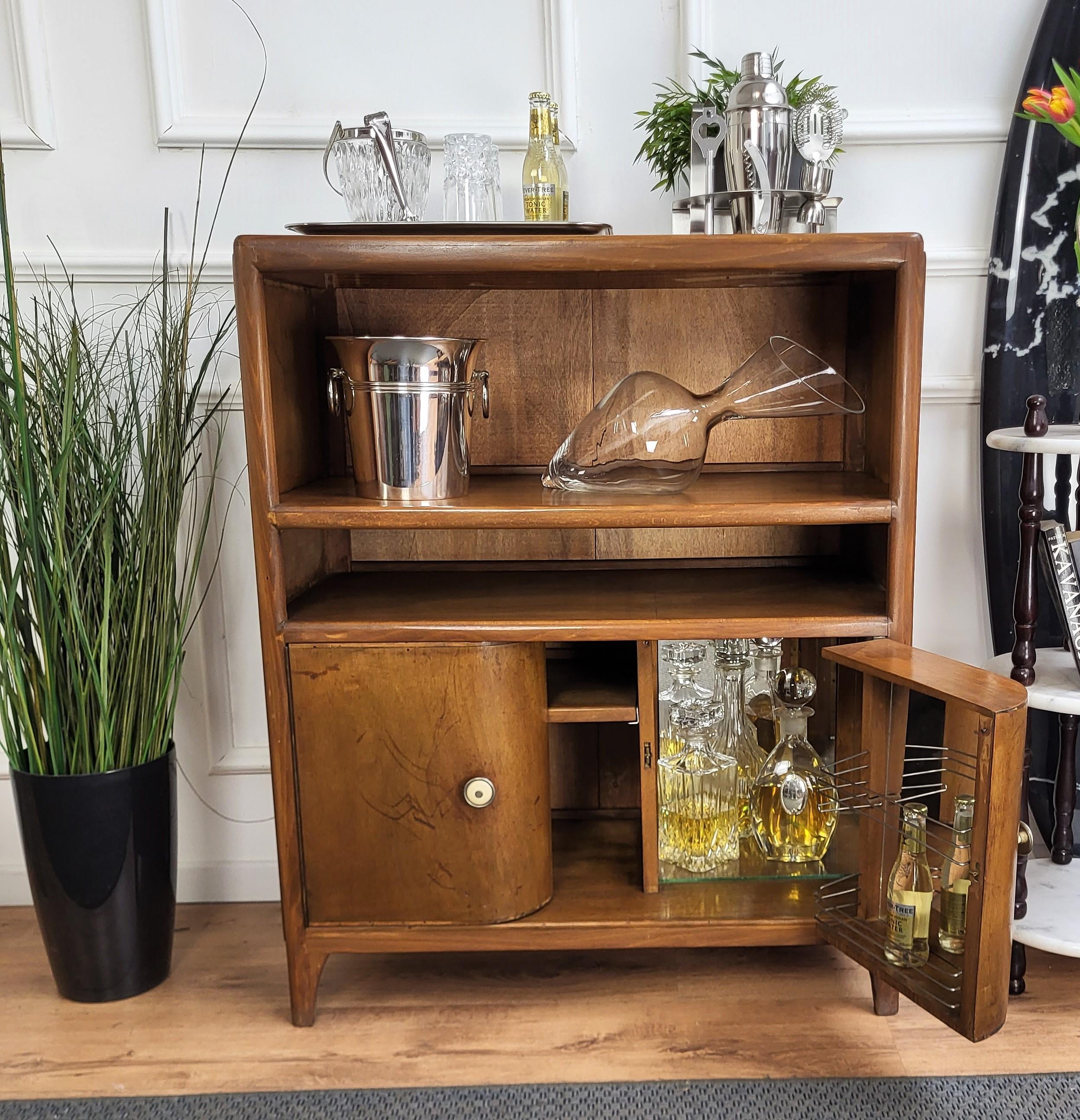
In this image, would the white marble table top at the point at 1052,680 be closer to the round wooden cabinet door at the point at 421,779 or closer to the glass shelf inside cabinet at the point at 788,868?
the glass shelf inside cabinet at the point at 788,868

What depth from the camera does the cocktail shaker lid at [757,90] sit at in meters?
1.43

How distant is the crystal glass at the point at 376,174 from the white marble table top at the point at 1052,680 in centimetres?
116

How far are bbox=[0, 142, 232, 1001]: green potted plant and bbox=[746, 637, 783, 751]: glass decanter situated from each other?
97cm

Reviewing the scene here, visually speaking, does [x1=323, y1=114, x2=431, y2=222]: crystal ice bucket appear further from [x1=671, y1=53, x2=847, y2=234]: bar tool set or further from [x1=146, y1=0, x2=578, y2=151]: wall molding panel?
[x1=671, y1=53, x2=847, y2=234]: bar tool set

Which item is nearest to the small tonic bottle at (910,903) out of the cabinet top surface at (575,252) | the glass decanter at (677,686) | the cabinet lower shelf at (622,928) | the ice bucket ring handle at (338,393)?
the cabinet lower shelf at (622,928)

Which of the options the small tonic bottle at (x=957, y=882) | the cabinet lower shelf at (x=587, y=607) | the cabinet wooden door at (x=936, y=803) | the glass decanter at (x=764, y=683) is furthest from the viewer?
the glass decanter at (x=764, y=683)

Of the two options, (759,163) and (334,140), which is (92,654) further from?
(759,163)

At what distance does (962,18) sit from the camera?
173 cm

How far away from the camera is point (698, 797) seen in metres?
1.64

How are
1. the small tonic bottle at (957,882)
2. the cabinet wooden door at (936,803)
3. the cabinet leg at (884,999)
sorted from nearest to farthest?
the cabinet wooden door at (936,803), the small tonic bottle at (957,882), the cabinet leg at (884,999)

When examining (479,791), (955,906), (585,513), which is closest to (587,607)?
(585,513)

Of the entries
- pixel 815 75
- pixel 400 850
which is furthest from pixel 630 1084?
pixel 815 75

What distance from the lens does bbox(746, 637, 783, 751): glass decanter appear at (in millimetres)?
1659

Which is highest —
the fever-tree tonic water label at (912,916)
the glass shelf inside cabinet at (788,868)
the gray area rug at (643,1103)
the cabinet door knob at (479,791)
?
the cabinet door knob at (479,791)
